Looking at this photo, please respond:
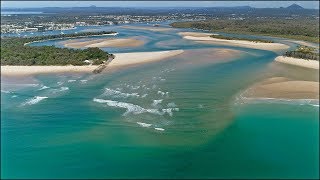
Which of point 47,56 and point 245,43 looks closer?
point 47,56

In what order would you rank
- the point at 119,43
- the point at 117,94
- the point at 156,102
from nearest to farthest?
the point at 156,102
the point at 117,94
the point at 119,43

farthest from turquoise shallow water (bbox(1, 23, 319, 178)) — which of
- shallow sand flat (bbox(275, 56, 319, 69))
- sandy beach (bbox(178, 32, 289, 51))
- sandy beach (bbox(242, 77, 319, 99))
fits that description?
sandy beach (bbox(178, 32, 289, 51))

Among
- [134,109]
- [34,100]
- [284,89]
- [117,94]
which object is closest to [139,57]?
[117,94]

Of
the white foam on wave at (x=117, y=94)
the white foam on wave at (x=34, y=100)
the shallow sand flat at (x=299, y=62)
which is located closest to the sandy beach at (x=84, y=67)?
the white foam on wave at (x=117, y=94)

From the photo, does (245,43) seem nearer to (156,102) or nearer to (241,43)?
(241,43)

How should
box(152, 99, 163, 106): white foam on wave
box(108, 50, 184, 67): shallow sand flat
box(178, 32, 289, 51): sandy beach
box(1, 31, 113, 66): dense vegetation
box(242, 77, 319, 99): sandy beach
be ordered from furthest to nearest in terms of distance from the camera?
box(178, 32, 289, 51): sandy beach
box(108, 50, 184, 67): shallow sand flat
box(1, 31, 113, 66): dense vegetation
box(242, 77, 319, 99): sandy beach
box(152, 99, 163, 106): white foam on wave

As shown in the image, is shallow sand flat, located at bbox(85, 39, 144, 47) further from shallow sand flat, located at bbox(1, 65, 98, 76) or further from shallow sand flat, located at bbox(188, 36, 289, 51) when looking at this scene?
shallow sand flat, located at bbox(1, 65, 98, 76)
